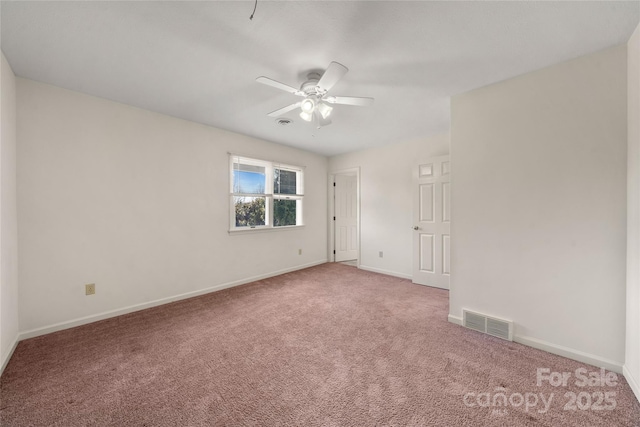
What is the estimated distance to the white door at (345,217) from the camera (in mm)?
5520

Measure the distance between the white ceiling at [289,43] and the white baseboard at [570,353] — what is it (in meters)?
2.33

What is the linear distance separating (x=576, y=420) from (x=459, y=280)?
4.07 ft

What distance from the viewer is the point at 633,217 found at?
1.66 m

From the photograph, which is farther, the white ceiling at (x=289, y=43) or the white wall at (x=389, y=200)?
the white wall at (x=389, y=200)

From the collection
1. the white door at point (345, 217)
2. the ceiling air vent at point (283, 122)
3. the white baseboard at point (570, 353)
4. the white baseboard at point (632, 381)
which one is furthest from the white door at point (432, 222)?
the ceiling air vent at point (283, 122)

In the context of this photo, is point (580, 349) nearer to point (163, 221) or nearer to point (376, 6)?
point (376, 6)

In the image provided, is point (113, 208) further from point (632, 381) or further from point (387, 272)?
point (632, 381)

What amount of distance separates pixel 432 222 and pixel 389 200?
931mm

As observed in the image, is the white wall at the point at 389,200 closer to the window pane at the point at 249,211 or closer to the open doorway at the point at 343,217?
the open doorway at the point at 343,217

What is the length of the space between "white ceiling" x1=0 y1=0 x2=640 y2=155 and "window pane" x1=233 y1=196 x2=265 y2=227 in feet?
5.51

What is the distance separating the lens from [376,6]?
56.3 inches

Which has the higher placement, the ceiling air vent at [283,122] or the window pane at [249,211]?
the ceiling air vent at [283,122]

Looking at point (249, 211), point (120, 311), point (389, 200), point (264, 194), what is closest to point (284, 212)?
point (264, 194)

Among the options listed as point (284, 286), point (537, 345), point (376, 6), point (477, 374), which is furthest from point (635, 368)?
point (284, 286)
